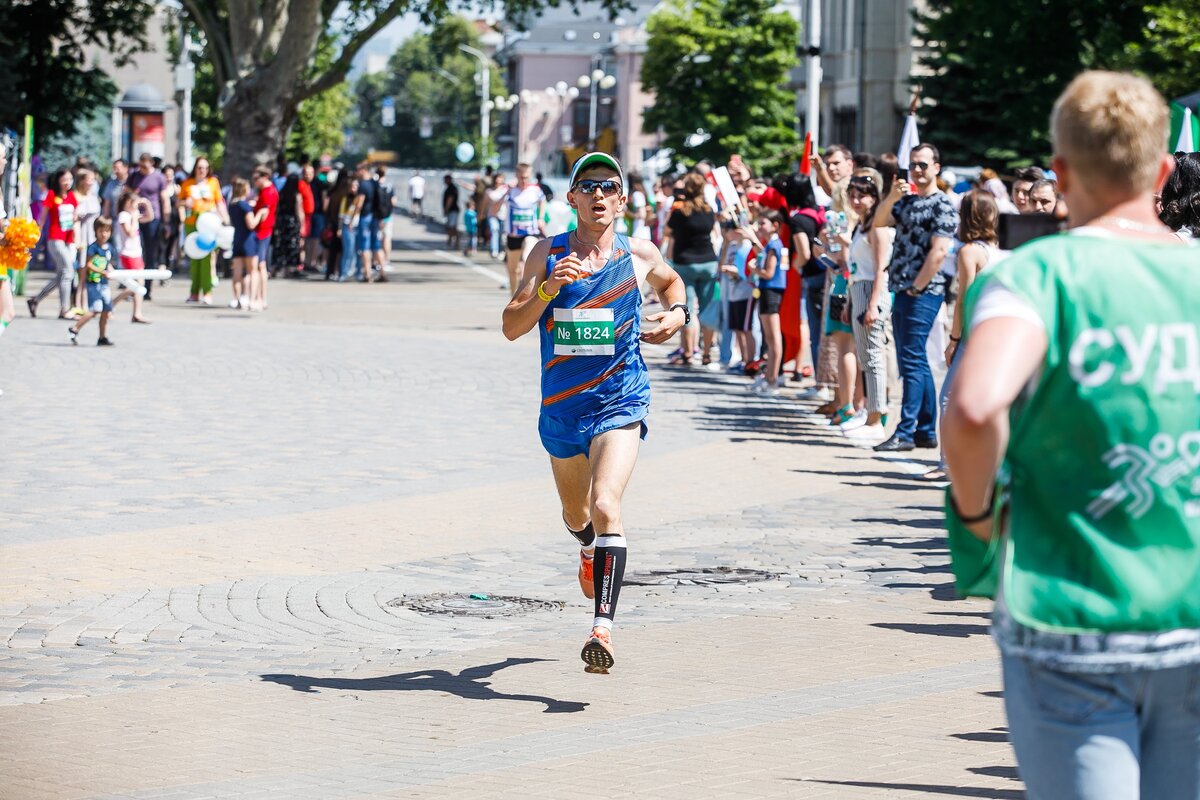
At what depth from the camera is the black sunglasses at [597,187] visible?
23.4ft

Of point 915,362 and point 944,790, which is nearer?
point 944,790

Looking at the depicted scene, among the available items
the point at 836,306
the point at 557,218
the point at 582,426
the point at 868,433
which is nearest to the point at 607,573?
the point at 582,426

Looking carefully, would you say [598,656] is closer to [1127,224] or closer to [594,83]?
[1127,224]

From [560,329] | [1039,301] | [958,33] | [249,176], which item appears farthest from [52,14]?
[1039,301]

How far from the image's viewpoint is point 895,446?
13508mm

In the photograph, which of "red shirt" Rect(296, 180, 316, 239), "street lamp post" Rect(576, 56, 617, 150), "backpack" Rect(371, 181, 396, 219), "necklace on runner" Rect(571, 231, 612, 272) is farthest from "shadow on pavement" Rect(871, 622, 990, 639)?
"street lamp post" Rect(576, 56, 617, 150)

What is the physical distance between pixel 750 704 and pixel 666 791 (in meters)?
1.09

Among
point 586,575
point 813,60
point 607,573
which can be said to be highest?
point 813,60

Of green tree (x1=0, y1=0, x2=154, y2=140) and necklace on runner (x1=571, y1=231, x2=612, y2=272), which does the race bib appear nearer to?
necklace on runner (x1=571, y1=231, x2=612, y2=272)

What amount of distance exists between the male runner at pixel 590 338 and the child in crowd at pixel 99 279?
1334cm

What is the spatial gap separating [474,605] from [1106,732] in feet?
17.5

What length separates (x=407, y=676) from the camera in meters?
6.91

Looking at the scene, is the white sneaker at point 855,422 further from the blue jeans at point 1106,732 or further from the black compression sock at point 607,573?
the blue jeans at point 1106,732

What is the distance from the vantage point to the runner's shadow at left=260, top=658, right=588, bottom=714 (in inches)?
258
